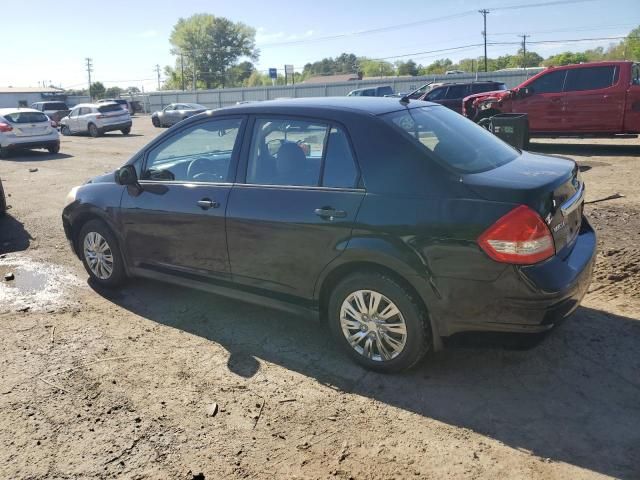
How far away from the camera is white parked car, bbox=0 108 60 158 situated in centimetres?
1725

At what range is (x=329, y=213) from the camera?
3.53 metres

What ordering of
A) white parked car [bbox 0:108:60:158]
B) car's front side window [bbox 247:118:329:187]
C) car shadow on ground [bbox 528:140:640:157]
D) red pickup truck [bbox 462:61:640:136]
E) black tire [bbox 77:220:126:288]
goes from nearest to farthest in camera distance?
1. car's front side window [bbox 247:118:329:187]
2. black tire [bbox 77:220:126:288]
3. red pickup truck [bbox 462:61:640:136]
4. car shadow on ground [bbox 528:140:640:157]
5. white parked car [bbox 0:108:60:158]

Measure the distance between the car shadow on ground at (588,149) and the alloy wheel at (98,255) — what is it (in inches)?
447

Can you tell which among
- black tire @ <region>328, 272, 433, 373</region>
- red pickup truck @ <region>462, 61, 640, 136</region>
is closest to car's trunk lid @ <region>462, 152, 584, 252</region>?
black tire @ <region>328, 272, 433, 373</region>

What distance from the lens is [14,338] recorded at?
439 centimetres

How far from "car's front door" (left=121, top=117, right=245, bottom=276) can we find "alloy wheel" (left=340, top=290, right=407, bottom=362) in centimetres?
112

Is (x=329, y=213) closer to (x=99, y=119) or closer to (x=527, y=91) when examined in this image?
(x=527, y=91)

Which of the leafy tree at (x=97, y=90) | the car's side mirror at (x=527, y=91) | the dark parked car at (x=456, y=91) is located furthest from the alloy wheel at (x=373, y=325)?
the leafy tree at (x=97, y=90)

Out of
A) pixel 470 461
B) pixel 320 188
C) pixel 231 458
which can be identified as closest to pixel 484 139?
pixel 320 188

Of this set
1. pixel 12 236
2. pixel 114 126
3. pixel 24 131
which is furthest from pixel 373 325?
pixel 114 126

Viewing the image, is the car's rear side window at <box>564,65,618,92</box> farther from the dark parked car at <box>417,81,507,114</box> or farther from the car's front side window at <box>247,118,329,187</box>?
the car's front side window at <box>247,118,329,187</box>

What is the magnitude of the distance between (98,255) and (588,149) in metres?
12.5

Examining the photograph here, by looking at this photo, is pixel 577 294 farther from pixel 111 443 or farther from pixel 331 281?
pixel 111 443

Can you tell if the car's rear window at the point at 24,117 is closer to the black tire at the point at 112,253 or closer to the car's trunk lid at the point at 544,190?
the black tire at the point at 112,253
